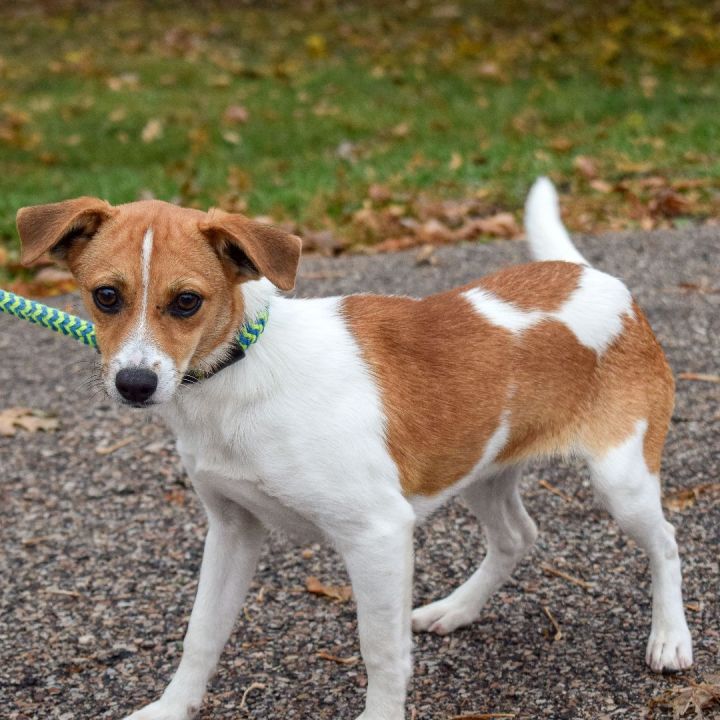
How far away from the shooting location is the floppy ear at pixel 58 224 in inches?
121

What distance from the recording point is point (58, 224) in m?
3.09

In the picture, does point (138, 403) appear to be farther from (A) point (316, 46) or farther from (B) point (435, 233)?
(A) point (316, 46)

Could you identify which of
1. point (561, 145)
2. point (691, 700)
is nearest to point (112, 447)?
point (691, 700)

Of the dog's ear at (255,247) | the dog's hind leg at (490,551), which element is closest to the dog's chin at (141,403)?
the dog's ear at (255,247)

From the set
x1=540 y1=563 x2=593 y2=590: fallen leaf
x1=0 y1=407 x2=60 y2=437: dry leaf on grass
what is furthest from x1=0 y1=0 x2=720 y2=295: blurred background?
x1=540 y1=563 x2=593 y2=590: fallen leaf

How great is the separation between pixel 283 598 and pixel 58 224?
163cm

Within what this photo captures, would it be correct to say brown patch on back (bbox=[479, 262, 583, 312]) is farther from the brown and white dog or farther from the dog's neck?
the dog's neck

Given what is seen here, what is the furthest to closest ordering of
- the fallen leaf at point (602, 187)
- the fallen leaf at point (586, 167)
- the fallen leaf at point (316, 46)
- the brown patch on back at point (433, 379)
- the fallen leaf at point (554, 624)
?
1. the fallen leaf at point (316, 46)
2. the fallen leaf at point (586, 167)
3. the fallen leaf at point (602, 187)
4. the fallen leaf at point (554, 624)
5. the brown patch on back at point (433, 379)

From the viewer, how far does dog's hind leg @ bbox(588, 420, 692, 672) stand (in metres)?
3.55

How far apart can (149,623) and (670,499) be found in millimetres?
2029

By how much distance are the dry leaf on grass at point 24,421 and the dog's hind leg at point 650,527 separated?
2.87 metres

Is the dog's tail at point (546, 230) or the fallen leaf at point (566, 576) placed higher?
the dog's tail at point (546, 230)

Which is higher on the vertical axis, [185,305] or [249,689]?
[185,305]

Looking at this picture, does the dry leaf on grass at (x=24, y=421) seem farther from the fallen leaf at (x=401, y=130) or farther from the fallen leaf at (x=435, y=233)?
the fallen leaf at (x=401, y=130)
